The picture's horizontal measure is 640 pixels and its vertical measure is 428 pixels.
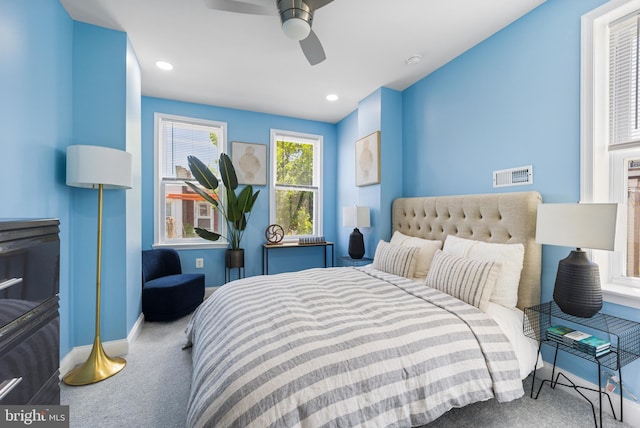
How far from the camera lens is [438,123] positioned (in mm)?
2865

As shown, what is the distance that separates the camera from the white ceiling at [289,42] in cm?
199

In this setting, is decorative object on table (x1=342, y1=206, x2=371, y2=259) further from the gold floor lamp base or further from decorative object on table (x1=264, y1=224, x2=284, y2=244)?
the gold floor lamp base

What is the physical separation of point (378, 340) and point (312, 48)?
206 cm

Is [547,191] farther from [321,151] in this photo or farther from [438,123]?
[321,151]

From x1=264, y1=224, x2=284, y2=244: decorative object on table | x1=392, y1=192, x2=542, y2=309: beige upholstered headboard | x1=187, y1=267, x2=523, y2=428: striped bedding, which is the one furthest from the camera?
x1=264, y1=224, x2=284, y2=244: decorative object on table

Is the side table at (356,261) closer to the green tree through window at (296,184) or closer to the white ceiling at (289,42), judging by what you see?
the green tree through window at (296,184)

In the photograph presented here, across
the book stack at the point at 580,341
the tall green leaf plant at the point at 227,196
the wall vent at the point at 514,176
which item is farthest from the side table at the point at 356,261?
the book stack at the point at 580,341

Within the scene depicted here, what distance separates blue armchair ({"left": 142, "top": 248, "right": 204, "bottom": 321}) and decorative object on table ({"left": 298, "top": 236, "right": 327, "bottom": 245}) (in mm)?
1543

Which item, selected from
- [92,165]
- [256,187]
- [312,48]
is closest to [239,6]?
[312,48]

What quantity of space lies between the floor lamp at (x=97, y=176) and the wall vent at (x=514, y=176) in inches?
118

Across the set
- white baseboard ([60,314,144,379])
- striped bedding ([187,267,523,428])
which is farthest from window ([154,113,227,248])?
striped bedding ([187,267,523,428])

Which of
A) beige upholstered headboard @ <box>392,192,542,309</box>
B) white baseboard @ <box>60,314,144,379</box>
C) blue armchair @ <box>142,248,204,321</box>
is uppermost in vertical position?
beige upholstered headboard @ <box>392,192,542,309</box>

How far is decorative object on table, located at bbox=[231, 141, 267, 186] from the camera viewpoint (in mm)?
3910

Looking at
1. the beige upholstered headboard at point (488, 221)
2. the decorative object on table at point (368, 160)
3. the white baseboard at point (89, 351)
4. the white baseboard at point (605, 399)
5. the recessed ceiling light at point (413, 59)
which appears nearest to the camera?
the white baseboard at point (605, 399)
